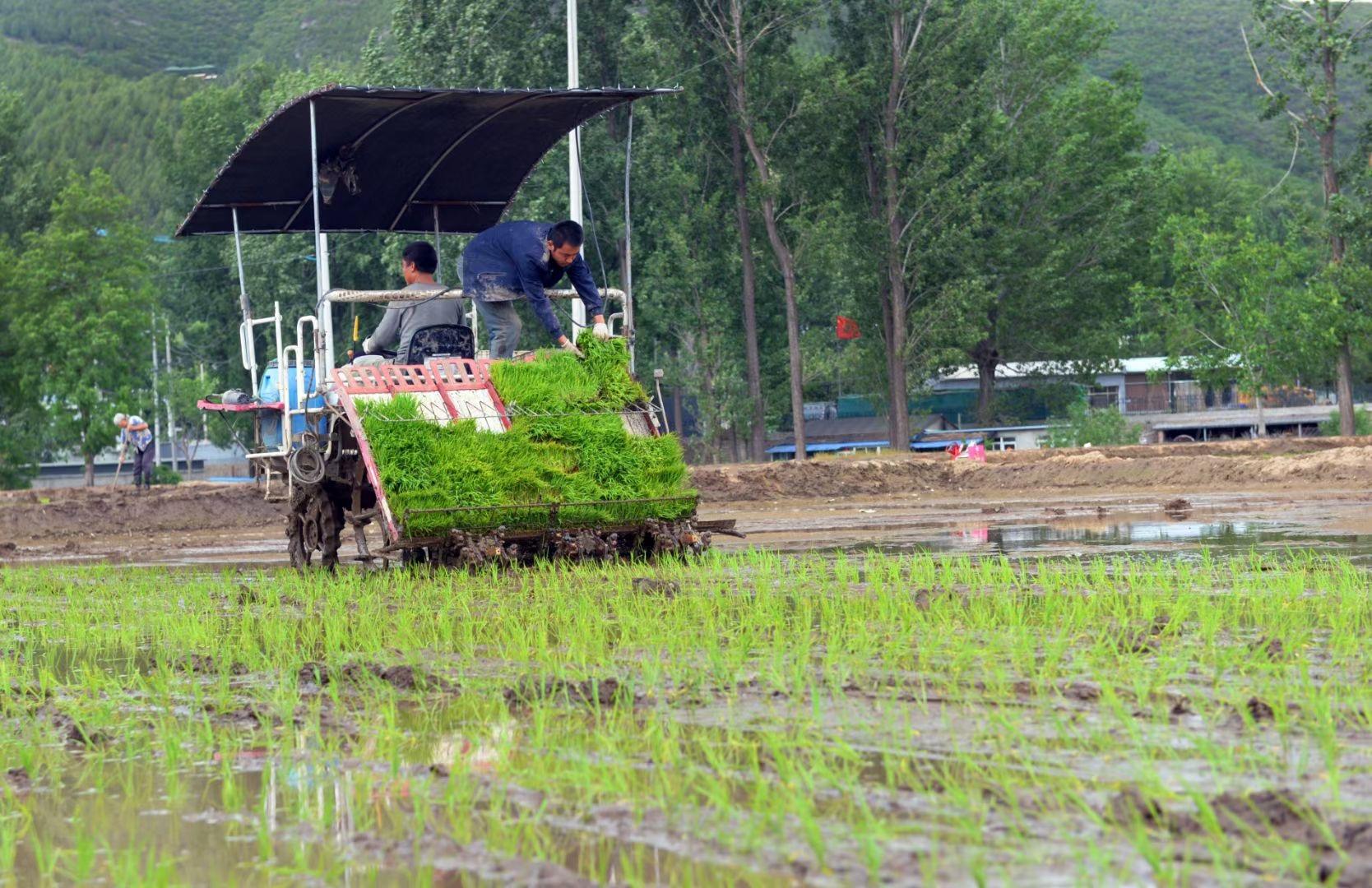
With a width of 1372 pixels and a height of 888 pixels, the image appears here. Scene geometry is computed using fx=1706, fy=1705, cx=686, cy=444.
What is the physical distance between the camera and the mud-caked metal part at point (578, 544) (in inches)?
515

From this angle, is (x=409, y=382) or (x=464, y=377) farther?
(x=464, y=377)

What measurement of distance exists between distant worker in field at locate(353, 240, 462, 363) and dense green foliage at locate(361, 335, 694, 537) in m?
1.19

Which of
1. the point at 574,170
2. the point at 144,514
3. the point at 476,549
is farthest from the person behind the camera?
the point at 144,514

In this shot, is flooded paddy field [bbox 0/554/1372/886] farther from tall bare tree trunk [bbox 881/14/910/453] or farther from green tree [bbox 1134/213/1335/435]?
green tree [bbox 1134/213/1335/435]

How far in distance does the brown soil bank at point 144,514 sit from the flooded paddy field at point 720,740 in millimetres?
19153

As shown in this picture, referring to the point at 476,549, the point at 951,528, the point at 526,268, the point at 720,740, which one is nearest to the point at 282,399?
the point at 526,268

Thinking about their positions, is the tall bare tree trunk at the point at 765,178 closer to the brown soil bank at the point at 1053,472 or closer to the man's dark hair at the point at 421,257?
the brown soil bank at the point at 1053,472

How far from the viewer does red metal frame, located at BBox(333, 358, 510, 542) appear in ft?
43.0

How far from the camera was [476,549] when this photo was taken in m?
12.7

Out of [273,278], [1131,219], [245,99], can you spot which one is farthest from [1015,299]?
[245,99]

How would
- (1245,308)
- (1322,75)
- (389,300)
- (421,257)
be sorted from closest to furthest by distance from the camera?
(389,300) → (421,257) → (1322,75) → (1245,308)

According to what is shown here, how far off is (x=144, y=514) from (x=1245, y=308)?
32856 millimetres

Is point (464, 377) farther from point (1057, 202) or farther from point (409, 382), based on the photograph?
point (1057, 202)

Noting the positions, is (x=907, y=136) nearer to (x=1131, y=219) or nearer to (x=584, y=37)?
(x=584, y=37)
